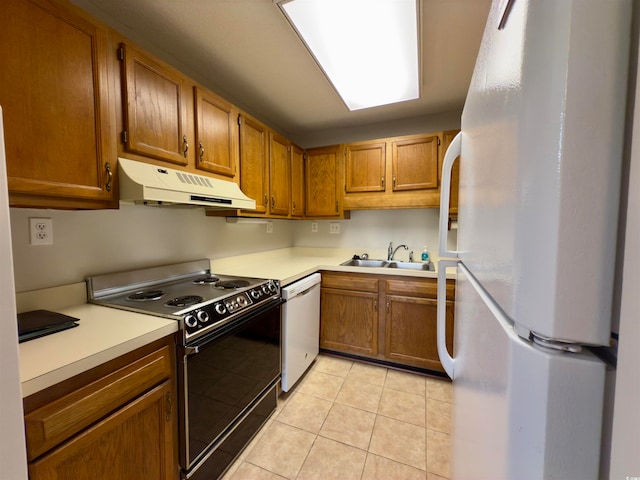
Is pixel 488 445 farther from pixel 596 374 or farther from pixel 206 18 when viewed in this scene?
pixel 206 18

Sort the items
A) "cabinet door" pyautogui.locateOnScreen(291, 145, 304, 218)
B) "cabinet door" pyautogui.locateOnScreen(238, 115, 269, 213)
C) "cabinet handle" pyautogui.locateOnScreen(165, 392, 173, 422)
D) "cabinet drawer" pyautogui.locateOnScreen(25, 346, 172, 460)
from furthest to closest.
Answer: "cabinet door" pyautogui.locateOnScreen(291, 145, 304, 218), "cabinet door" pyautogui.locateOnScreen(238, 115, 269, 213), "cabinet handle" pyautogui.locateOnScreen(165, 392, 173, 422), "cabinet drawer" pyautogui.locateOnScreen(25, 346, 172, 460)

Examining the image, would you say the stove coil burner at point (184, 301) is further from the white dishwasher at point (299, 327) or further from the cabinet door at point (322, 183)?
the cabinet door at point (322, 183)

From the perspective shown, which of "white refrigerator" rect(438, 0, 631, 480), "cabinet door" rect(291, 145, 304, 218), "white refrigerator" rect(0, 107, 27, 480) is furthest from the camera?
"cabinet door" rect(291, 145, 304, 218)

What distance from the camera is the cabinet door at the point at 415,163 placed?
2.39 metres

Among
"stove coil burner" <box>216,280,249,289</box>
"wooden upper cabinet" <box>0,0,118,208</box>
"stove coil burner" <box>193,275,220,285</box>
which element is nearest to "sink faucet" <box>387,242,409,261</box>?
"stove coil burner" <box>216,280,249,289</box>

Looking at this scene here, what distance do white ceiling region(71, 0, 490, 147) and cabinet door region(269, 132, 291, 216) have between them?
362 millimetres

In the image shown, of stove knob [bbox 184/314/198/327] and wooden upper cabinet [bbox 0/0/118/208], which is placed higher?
wooden upper cabinet [bbox 0/0/118/208]

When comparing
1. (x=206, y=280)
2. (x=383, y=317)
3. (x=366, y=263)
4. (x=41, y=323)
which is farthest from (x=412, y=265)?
(x=41, y=323)

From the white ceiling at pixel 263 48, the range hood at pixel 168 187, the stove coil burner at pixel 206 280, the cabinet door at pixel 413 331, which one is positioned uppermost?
the white ceiling at pixel 263 48

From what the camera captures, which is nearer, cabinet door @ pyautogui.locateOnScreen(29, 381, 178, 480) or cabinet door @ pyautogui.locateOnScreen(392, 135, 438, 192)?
cabinet door @ pyautogui.locateOnScreen(29, 381, 178, 480)

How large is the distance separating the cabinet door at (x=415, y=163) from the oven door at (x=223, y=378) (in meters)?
1.66

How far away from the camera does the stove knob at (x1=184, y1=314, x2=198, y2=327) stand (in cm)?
111

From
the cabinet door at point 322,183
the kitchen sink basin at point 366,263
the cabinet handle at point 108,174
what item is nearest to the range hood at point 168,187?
the cabinet handle at point 108,174

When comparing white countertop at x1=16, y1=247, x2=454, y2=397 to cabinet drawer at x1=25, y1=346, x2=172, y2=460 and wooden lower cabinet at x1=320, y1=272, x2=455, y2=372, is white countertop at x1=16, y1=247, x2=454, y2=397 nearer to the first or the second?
cabinet drawer at x1=25, y1=346, x2=172, y2=460
